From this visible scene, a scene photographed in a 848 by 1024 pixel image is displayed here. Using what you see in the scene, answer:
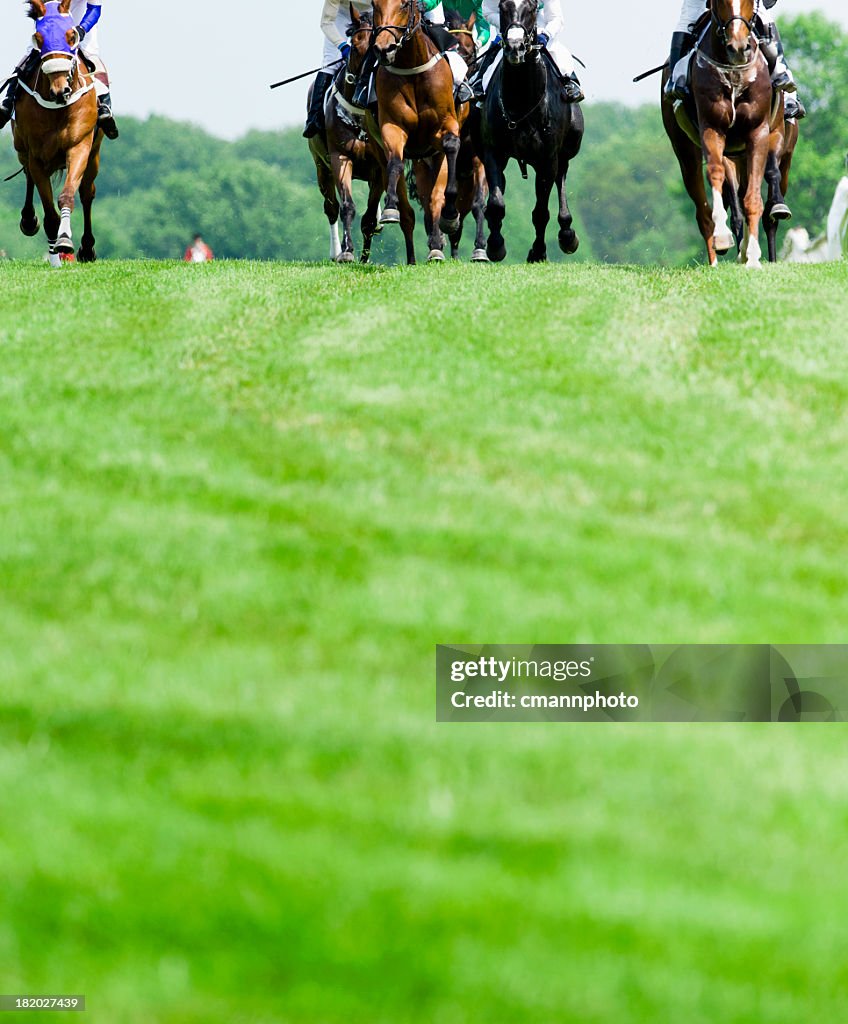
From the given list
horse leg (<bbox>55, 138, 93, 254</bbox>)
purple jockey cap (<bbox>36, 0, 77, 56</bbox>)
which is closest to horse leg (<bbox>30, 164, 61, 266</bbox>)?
horse leg (<bbox>55, 138, 93, 254</bbox>)

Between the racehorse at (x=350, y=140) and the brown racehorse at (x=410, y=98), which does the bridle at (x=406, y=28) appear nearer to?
the brown racehorse at (x=410, y=98)

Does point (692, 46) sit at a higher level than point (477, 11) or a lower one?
lower

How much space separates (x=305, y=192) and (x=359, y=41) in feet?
286

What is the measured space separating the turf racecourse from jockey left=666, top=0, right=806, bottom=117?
6.92 meters

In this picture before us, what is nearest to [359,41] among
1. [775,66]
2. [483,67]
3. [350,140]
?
[483,67]

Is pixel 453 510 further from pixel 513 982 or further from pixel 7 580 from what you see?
pixel 513 982

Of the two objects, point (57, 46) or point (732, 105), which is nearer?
point (732, 105)

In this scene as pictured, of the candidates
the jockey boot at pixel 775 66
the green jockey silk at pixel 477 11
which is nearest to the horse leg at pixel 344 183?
the green jockey silk at pixel 477 11

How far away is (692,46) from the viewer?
18.6 meters

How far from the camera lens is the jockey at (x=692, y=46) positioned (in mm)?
18156

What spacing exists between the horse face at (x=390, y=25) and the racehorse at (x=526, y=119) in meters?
1.21

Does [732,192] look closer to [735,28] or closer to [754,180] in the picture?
[754,180]

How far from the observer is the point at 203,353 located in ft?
39.1

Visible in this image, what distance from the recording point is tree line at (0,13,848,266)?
74125 millimetres
